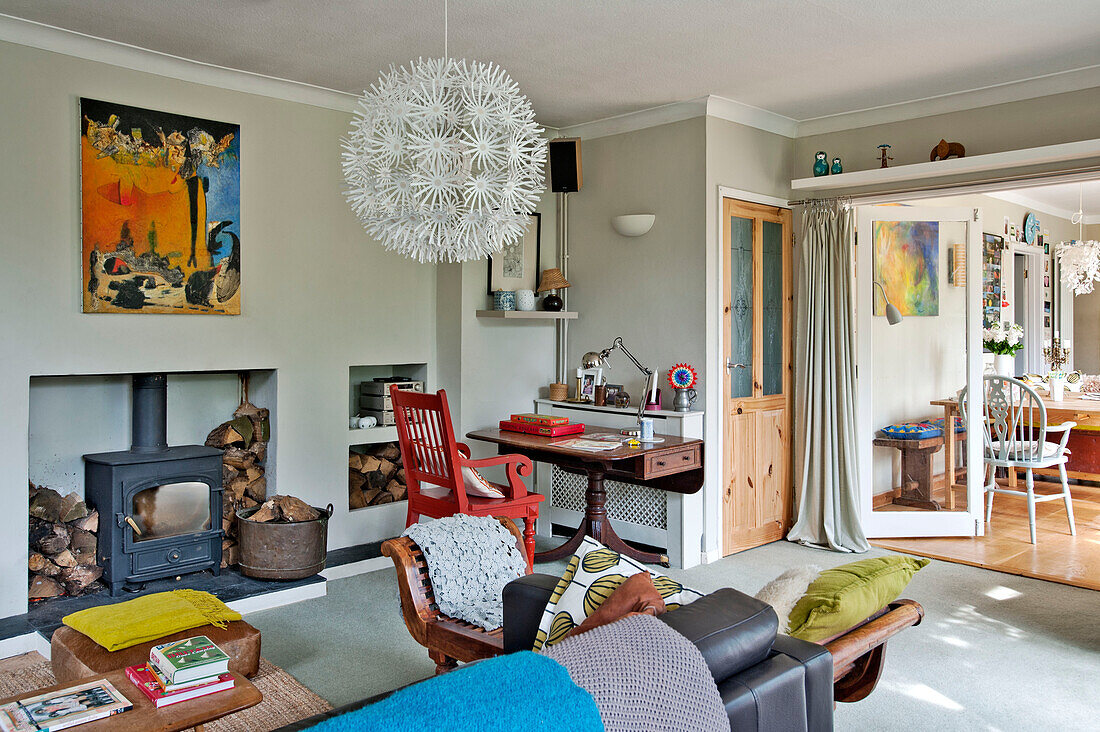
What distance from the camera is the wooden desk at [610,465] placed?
13.7ft

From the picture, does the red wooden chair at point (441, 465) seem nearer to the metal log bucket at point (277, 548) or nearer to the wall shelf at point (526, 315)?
the metal log bucket at point (277, 548)

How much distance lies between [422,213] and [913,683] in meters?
2.47

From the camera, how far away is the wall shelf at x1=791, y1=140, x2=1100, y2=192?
13.4 feet

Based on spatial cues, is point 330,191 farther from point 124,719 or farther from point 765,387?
point 124,719

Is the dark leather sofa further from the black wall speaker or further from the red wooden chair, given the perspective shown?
A: the black wall speaker

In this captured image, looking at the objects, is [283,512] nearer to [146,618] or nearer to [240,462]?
[240,462]

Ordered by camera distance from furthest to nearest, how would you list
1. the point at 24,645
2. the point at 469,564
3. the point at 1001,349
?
the point at 1001,349
the point at 24,645
the point at 469,564

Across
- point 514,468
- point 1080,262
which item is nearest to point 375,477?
point 514,468

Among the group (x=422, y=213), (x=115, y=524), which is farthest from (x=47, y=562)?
(x=422, y=213)

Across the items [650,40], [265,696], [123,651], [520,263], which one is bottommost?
[265,696]

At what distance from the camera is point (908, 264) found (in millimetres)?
5398

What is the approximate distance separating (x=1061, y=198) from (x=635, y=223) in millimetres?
5528

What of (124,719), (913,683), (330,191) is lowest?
(913,683)

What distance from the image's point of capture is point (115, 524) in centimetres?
373
